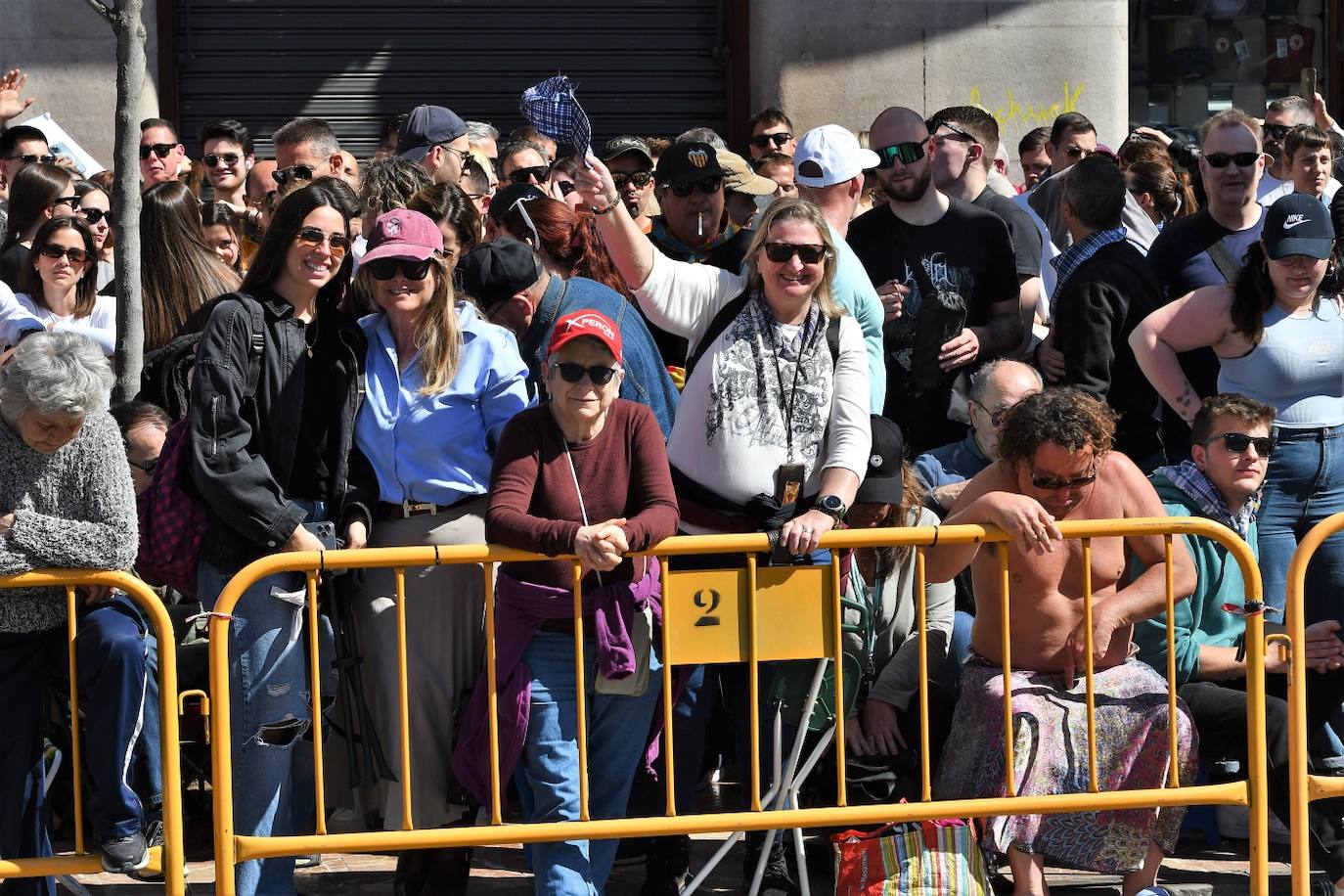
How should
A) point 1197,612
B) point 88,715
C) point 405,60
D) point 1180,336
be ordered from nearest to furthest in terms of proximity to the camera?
point 88,715 < point 1197,612 < point 1180,336 < point 405,60

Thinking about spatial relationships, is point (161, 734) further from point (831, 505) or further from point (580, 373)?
point (831, 505)

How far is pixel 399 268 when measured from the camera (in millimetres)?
5688

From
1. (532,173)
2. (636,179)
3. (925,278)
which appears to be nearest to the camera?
(925,278)

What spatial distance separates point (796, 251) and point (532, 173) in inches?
133

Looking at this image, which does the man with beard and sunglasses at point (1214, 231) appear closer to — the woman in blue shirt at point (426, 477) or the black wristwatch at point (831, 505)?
the black wristwatch at point (831, 505)

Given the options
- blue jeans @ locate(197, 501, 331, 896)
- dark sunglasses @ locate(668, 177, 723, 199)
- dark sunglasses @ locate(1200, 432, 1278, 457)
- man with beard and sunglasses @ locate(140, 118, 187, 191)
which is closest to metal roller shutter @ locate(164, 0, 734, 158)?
man with beard and sunglasses @ locate(140, 118, 187, 191)

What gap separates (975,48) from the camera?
12344mm

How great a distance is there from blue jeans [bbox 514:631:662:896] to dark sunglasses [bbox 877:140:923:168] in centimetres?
269

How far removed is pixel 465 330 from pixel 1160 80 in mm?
8381

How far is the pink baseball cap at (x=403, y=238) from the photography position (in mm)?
5656

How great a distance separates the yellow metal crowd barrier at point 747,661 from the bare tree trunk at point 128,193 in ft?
6.43

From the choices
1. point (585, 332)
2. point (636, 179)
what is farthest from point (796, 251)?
point (636, 179)

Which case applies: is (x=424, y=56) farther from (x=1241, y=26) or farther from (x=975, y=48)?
(x=1241, y=26)

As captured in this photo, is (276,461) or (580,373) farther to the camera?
(276,461)
